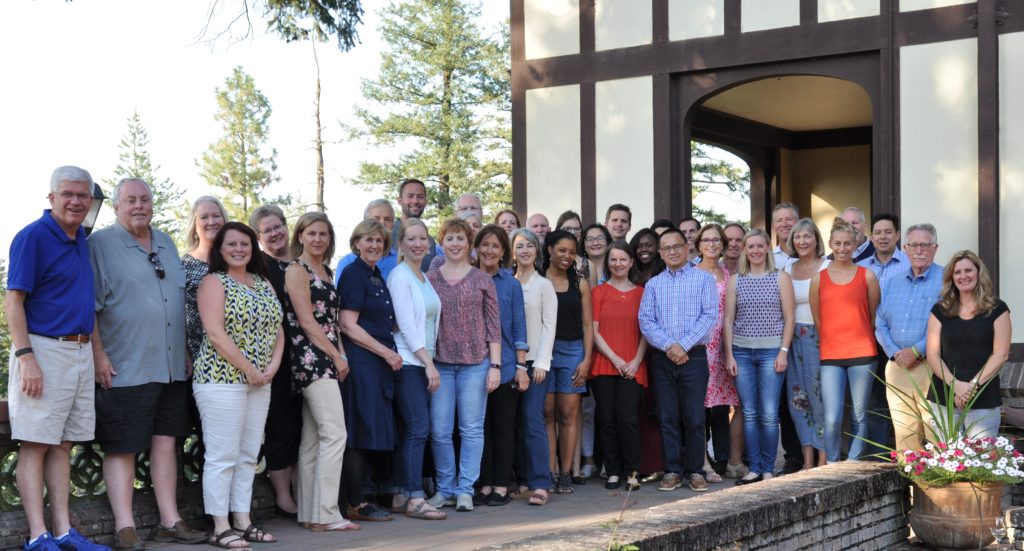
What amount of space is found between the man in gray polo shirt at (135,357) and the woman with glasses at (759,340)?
3824mm

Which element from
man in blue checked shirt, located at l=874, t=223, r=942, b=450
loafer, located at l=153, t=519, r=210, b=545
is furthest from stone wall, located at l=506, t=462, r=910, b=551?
loafer, located at l=153, t=519, r=210, b=545

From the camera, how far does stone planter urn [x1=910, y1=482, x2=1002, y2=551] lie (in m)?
6.28

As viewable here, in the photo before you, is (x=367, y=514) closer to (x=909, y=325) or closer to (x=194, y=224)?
(x=194, y=224)

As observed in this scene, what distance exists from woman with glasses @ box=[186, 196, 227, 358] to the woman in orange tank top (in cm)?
397

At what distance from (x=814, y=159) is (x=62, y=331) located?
13.9m

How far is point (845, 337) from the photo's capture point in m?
7.81

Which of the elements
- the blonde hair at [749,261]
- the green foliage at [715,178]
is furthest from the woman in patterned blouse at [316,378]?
the green foliage at [715,178]

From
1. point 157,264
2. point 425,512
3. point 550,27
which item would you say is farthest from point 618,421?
point 550,27

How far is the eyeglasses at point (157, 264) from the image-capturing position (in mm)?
6043

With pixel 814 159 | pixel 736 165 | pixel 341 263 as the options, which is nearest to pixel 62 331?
pixel 341 263

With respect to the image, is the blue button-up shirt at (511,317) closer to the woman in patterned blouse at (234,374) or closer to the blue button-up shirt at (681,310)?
the blue button-up shirt at (681,310)

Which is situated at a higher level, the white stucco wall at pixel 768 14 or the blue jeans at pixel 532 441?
the white stucco wall at pixel 768 14

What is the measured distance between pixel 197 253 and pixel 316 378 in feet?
3.08

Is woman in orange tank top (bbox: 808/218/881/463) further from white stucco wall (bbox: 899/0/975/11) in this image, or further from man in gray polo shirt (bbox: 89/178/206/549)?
man in gray polo shirt (bbox: 89/178/206/549)
